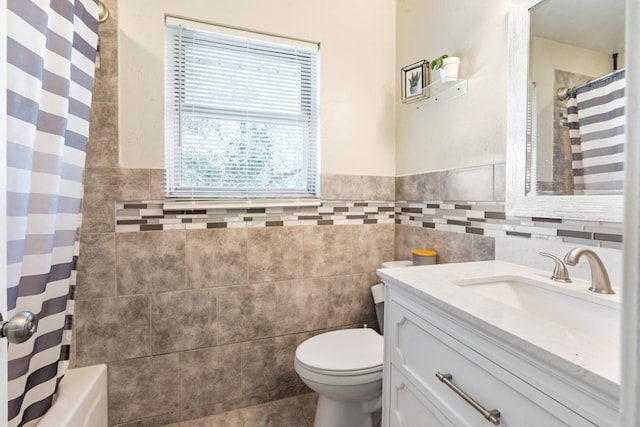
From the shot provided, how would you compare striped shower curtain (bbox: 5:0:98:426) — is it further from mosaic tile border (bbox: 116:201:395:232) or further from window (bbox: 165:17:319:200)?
window (bbox: 165:17:319:200)

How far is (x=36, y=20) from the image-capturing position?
0.83 meters

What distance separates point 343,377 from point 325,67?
164 centimetres

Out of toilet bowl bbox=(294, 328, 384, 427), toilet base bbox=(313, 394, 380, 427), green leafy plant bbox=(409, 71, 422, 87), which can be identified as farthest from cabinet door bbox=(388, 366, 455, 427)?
green leafy plant bbox=(409, 71, 422, 87)

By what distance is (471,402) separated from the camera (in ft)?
2.23

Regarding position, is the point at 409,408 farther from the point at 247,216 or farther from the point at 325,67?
the point at 325,67

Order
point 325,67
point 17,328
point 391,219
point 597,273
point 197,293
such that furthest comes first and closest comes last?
point 391,219
point 325,67
point 197,293
point 597,273
point 17,328

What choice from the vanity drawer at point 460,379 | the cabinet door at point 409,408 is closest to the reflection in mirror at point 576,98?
the vanity drawer at point 460,379

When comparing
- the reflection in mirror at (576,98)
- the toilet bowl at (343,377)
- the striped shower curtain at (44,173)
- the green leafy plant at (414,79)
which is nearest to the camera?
the striped shower curtain at (44,173)

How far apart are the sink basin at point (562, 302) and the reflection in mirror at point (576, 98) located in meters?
0.32

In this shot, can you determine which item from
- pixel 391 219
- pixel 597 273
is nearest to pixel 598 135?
pixel 597 273

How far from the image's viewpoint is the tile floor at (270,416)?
158cm

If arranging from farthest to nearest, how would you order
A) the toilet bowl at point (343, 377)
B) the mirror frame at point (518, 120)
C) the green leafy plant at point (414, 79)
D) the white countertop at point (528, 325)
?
the green leafy plant at point (414, 79) < the toilet bowl at point (343, 377) < the mirror frame at point (518, 120) < the white countertop at point (528, 325)

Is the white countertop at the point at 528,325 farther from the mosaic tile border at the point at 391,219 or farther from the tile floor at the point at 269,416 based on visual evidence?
the tile floor at the point at 269,416

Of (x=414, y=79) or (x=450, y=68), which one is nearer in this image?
(x=450, y=68)
